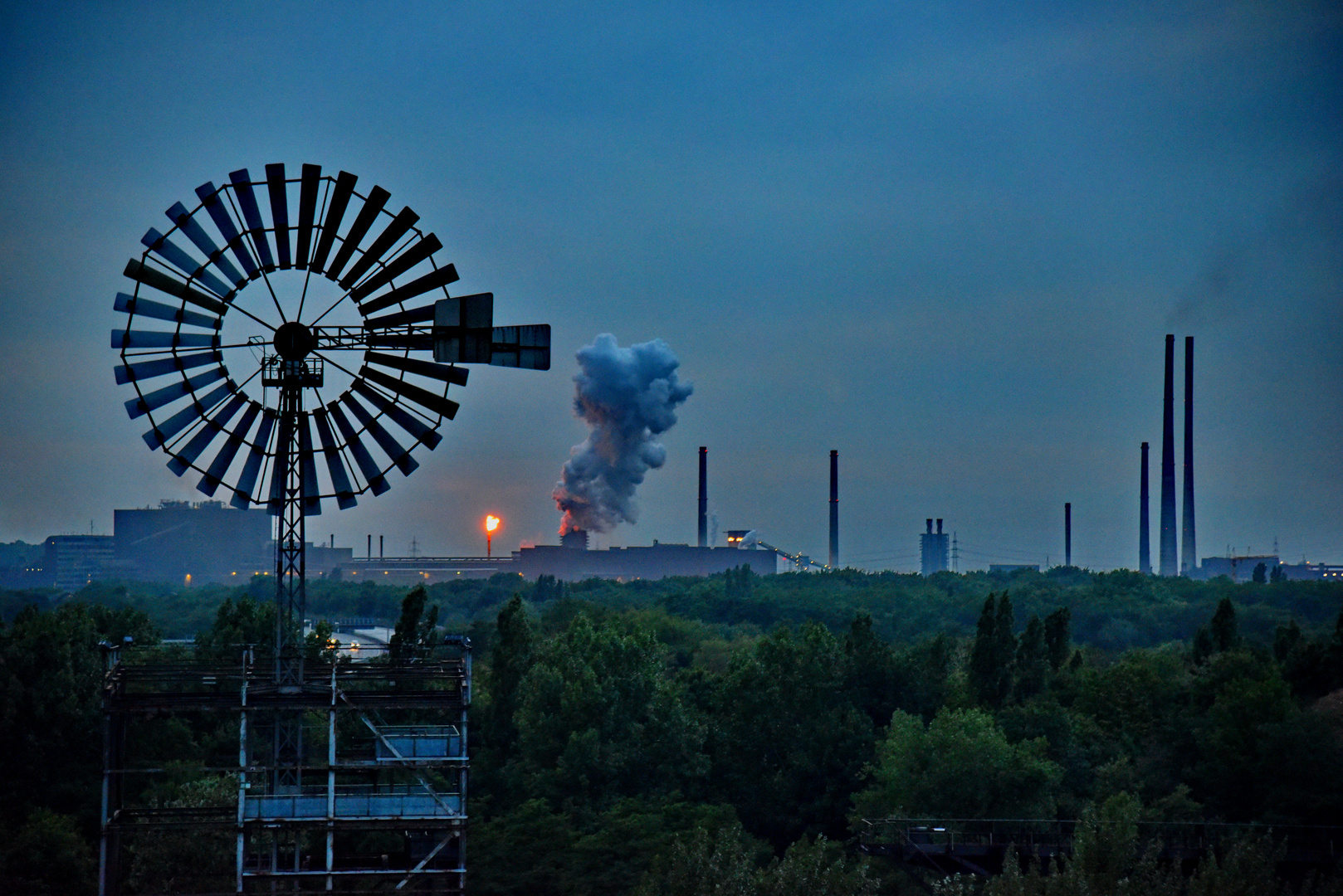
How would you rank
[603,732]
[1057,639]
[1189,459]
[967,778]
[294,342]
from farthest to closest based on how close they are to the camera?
[1189,459] → [1057,639] → [603,732] → [967,778] → [294,342]

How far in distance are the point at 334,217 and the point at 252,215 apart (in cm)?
180

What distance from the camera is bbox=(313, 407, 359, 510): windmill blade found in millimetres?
36188

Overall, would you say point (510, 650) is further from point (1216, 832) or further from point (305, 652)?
point (305, 652)

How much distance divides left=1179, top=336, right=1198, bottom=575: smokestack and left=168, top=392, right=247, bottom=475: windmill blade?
167m

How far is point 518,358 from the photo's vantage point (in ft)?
117

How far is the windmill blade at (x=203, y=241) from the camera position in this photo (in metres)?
35.3

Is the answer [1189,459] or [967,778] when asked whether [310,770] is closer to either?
[967,778]

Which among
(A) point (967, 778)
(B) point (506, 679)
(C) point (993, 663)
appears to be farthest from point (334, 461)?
(C) point (993, 663)

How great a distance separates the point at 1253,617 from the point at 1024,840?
330ft

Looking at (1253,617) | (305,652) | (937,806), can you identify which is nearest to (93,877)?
(305,652)

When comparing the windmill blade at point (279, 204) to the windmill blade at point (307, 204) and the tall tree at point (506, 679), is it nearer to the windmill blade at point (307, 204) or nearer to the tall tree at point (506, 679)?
the windmill blade at point (307, 204)

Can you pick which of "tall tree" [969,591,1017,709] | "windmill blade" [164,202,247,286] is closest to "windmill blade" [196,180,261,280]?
"windmill blade" [164,202,247,286]

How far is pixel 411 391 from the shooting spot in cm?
3653

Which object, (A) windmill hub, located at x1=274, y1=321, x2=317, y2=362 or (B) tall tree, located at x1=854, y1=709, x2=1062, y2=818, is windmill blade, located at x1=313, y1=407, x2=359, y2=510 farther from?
(B) tall tree, located at x1=854, y1=709, x2=1062, y2=818
